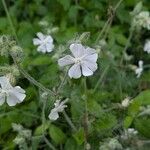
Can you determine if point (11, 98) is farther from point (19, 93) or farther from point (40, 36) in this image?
point (40, 36)

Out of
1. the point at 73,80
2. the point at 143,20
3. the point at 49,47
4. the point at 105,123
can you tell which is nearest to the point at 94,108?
the point at 105,123

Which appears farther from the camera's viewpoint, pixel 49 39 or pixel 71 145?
pixel 49 39

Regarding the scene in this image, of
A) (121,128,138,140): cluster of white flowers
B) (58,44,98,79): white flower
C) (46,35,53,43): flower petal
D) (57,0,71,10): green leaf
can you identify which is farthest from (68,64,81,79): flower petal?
(57,0,71,10): green leaf

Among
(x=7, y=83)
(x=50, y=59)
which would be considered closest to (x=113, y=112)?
(x=50, y=59)

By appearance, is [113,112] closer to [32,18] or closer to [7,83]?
[7,83]

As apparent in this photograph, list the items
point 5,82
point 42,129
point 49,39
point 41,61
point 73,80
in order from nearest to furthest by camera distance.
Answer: point 5,82, point 42,129, point 73,80, point 41,61, point 49,39

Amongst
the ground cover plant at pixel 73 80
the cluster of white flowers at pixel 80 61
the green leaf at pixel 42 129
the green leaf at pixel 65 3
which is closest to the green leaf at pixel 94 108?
the ground cover plant at pixel 73 80

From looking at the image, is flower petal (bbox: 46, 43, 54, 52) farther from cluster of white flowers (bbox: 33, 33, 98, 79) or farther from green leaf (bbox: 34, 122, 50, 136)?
cluster of white flowers (bbox: 33, 33, 98, 79)
